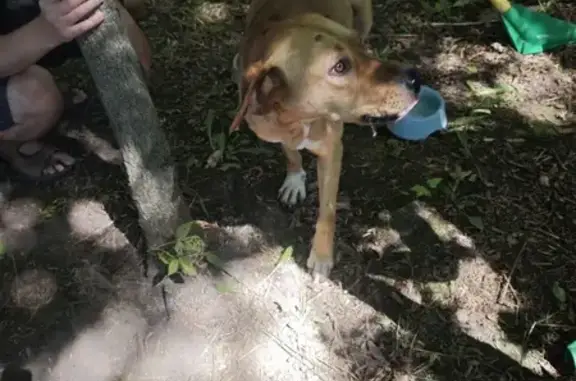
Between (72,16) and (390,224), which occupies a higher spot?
(72,16)

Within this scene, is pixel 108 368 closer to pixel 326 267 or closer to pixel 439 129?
pixel 326 267

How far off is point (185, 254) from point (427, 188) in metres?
1.38

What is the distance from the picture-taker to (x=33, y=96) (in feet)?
12.3

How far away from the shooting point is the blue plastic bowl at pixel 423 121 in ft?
13.3

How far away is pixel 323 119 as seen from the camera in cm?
328

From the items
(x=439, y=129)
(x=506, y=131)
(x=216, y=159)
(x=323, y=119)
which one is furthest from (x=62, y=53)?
(x=506, y=131)

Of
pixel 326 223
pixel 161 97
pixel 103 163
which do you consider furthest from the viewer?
pixel 161 97

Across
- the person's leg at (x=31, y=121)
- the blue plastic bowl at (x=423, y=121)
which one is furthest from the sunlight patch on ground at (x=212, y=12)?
the blue plastic bowl at (x=423, y=121)

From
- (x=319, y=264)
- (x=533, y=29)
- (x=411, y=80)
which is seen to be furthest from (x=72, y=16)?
(x=533, y=29)

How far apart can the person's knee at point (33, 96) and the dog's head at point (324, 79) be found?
1.32 metres

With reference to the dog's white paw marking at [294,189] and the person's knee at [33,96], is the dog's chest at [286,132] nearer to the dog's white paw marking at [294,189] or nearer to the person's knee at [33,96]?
the dog's white paw marking at [294,189]

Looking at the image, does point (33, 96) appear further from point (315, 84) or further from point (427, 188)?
point (427, 188)

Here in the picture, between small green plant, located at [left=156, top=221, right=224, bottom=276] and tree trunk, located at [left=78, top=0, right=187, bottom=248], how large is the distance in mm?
58

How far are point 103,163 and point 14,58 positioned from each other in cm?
94
